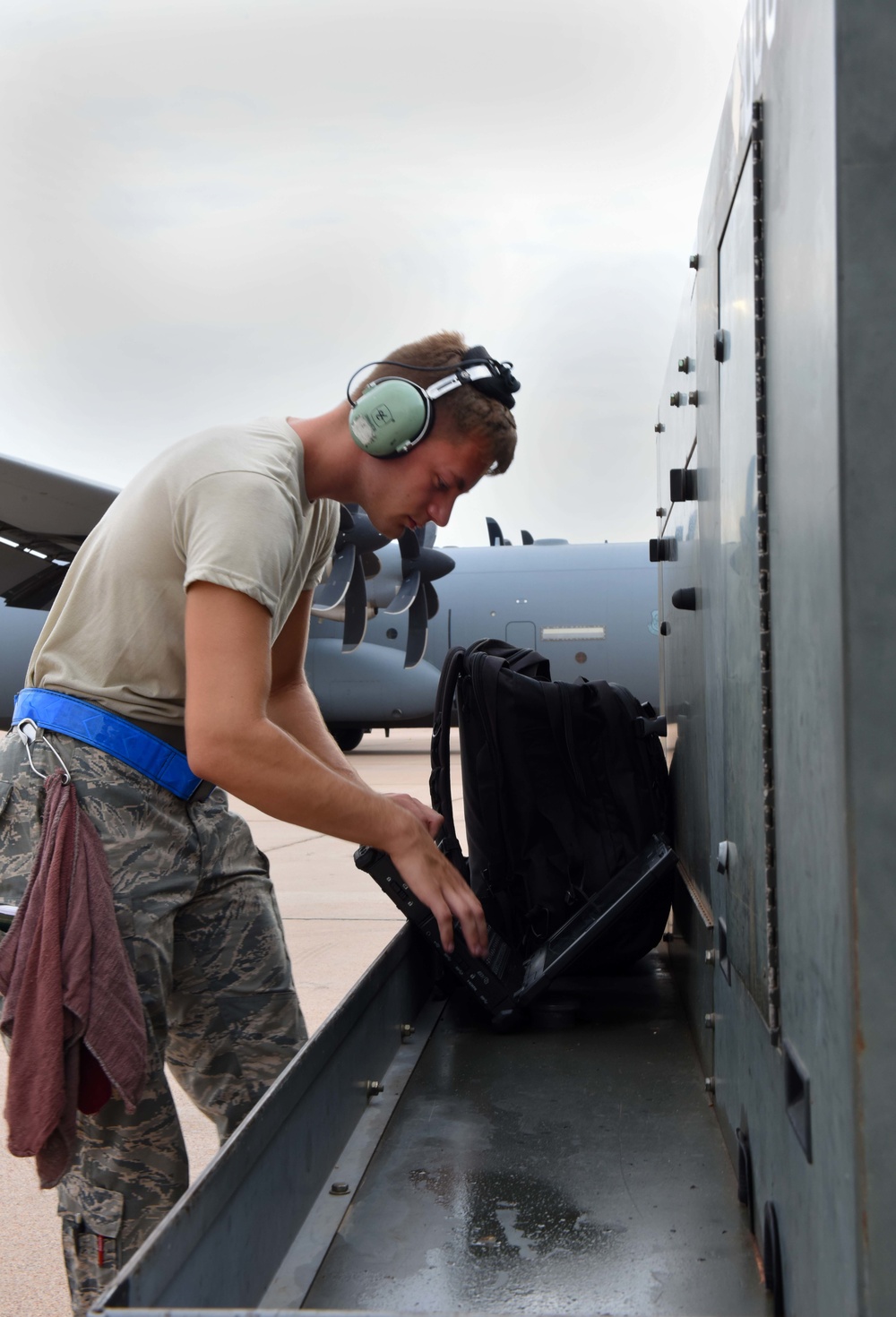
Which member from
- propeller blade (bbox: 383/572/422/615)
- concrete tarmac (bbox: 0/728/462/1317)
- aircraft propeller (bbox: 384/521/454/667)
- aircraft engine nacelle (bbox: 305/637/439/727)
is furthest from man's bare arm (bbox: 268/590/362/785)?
aircraft engine nacelle (bbox: 305/637/439/727)

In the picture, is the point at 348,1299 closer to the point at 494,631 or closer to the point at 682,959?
the point at 682,959

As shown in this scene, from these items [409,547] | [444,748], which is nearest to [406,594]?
[409,547]

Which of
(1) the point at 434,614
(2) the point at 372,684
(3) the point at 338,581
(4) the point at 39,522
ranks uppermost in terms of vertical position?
(4) the point at 39,522

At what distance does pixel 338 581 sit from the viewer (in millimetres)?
9820

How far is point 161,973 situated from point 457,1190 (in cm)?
53

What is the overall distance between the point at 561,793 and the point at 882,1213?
4.70ft

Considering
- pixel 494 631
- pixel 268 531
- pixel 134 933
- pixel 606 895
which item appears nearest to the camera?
pixel 268 531

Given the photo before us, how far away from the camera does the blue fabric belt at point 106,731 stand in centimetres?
154

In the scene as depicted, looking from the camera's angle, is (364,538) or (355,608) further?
(355,608)

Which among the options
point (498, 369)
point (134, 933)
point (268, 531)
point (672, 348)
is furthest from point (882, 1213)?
point (672, 348)

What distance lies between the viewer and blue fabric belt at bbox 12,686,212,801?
5.04ft

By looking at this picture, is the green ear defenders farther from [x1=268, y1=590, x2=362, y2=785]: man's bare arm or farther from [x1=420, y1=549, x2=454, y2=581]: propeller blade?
[x1=420, y1=549, x2=454, y2=581]: propeller blade

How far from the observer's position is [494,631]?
42.0ft

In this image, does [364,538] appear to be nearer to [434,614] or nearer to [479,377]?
[434,614]
